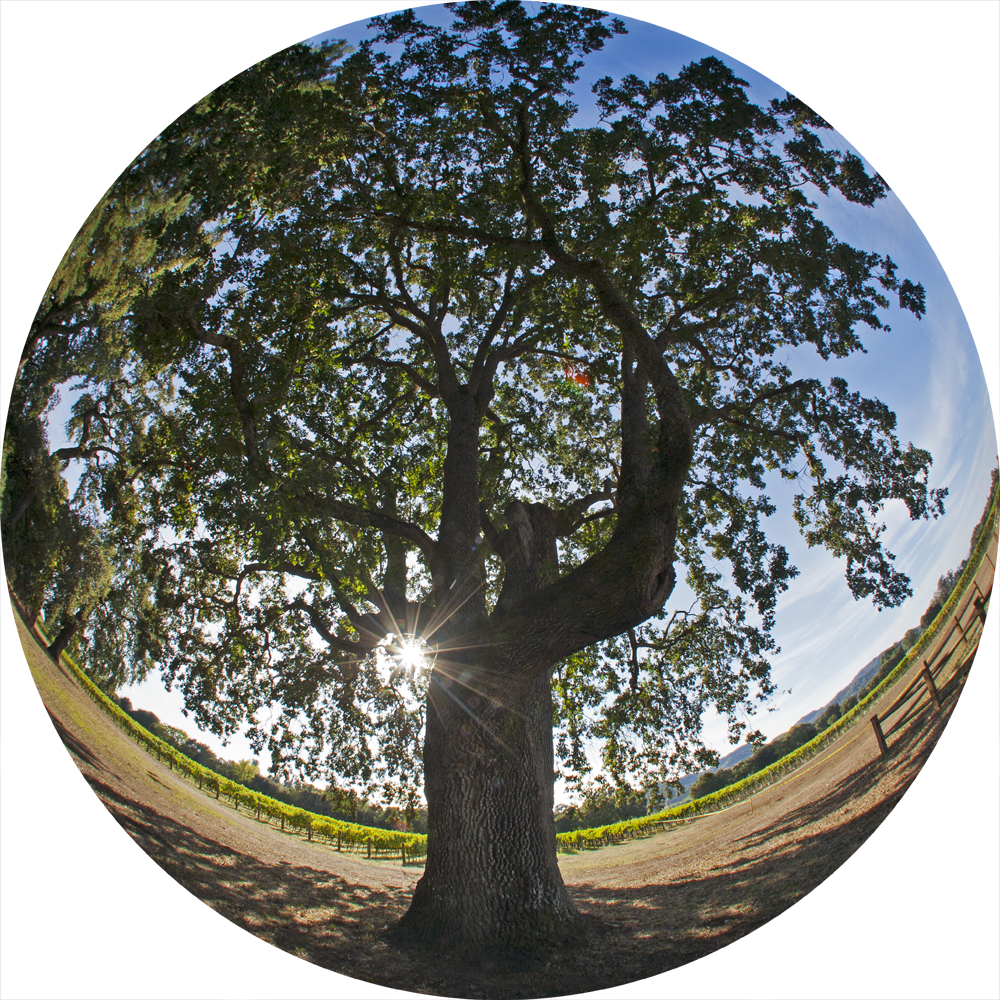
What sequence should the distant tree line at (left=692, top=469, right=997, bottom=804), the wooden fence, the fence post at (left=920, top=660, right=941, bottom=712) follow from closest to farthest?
the distant tree line at (left=692, top=469, right=997, bottom=804), the wooden fence, the fence post at (left=920, top=660, right=941, bottom=712)

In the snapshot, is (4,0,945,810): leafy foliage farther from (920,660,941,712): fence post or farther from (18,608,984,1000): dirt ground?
(920,660,941,712): fence post

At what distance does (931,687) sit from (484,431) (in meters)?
4.32

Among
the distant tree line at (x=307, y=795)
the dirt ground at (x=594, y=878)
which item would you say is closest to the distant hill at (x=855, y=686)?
the dirt ground at (x=594, y=878)

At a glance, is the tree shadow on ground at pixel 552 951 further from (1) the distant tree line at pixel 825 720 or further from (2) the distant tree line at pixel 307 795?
(1) the distant tree line at pixel 825 720

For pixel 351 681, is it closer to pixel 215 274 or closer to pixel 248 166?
pixel 215 274

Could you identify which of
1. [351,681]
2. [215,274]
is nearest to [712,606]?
[351,681]

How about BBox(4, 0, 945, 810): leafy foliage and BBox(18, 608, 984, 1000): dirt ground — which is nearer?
BBox(18, 608, 984, 1000): dirt ground

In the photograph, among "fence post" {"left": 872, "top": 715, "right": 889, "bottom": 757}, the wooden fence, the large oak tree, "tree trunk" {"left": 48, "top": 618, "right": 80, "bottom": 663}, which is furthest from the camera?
"tree trunk" {"left": 48, "top": 618, "right": 80, "bottom": 663}

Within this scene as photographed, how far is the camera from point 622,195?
5.42 m

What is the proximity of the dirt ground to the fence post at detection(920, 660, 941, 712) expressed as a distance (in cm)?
35

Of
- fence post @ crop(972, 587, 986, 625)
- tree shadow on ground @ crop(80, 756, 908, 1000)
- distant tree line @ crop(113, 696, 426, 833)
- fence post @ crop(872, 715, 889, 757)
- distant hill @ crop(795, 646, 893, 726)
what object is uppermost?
fence post @ crop(972, 587, 986, 625)

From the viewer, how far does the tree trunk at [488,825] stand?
17.0ft

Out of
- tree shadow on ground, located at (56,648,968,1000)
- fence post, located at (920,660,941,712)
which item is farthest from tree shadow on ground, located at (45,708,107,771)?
fence post, located at (920,660,941,712)

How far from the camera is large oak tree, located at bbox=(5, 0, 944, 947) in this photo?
5.30 metres
